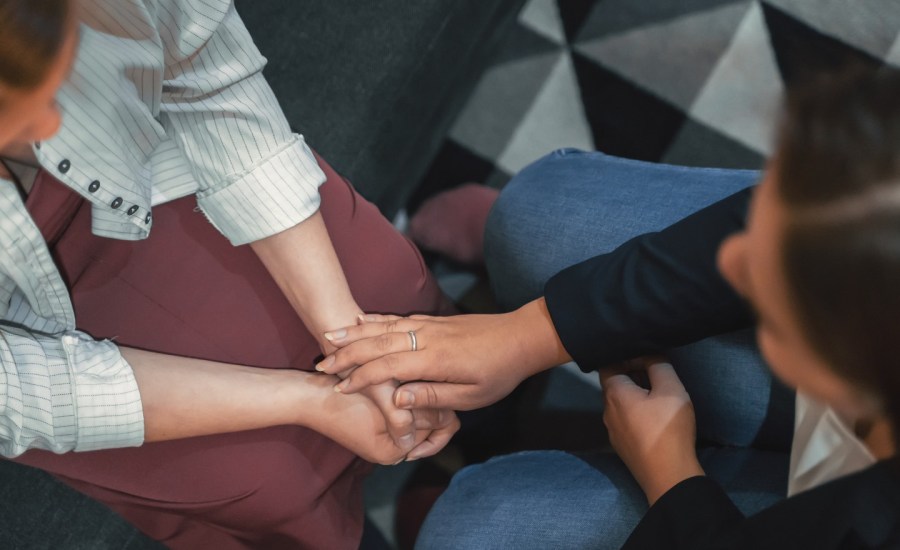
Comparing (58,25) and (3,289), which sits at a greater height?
(58,25)

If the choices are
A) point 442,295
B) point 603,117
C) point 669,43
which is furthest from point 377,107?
point 669,43

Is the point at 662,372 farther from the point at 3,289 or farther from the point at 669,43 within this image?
the point at 669,43

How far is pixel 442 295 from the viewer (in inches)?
45.8

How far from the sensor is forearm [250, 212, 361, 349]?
3.14 feet

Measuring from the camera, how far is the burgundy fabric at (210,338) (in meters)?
0.96

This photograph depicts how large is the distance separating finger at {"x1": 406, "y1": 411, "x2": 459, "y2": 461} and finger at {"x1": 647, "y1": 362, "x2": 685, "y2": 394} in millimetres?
286

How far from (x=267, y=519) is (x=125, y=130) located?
20.1 inches

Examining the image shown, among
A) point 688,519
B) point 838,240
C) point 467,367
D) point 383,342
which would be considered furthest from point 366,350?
point 838,240

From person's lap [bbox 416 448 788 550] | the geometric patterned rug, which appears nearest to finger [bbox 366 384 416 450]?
person's lap [bbox 416 448 788 550]

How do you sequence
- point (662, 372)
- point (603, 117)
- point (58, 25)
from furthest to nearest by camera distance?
point (603, 117)
point (662, 372)
point (58, 25)

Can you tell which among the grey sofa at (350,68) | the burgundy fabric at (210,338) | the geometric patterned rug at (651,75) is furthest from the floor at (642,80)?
the burgundy fabric at (210,338)

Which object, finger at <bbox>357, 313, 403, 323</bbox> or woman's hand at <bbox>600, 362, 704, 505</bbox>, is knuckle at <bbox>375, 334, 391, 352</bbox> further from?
woman's hand at <bbox>600, 362, 704, 505</bbox>

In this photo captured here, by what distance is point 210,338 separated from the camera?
99 centimetres

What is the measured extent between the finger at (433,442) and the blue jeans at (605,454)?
0.05m
